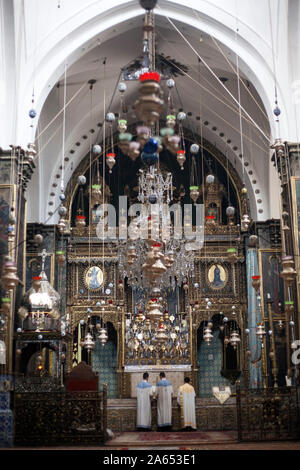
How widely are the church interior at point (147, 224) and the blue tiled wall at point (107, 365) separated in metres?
0.04

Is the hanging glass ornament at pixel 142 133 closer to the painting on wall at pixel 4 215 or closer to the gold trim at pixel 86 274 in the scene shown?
the painting on wall at pixel 4 215

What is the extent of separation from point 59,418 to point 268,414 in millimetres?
3104

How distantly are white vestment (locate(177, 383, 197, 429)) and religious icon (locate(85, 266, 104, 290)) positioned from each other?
4.30m

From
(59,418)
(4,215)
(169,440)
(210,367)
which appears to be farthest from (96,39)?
(210,367)

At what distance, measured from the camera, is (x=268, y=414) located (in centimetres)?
914

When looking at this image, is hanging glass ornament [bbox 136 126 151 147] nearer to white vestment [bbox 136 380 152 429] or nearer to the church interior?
the church interior

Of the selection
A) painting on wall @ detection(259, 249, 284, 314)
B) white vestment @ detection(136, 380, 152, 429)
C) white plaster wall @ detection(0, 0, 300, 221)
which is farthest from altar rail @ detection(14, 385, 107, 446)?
painting on wall @ detection(259, 249, 284, 314)

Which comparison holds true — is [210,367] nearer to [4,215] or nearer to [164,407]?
[164,407]

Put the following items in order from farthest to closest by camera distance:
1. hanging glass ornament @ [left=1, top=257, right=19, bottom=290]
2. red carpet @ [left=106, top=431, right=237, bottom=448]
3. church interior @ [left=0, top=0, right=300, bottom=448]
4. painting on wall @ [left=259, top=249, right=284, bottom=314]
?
1. painting on wall @ [left=259, top=249, right=284, bottom=314]
2. church interior @ [left=0, top=0, right=300, bottom=448]
3. red carpet @ [left=106, top=431, right=237, bottom=448]
4. hanging glass ornament @ [left=1, top=257, right=19, bottom=290]

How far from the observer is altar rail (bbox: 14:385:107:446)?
8.87 m

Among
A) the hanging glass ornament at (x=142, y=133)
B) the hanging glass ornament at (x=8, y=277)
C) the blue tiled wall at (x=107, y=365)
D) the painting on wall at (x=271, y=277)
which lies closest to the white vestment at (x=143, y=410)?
the painting on wall at (x=271, y=277)

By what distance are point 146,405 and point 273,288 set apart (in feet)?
13.4

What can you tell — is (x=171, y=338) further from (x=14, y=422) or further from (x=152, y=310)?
(x=14, y=422)

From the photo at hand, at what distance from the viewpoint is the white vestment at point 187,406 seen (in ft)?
38.6
